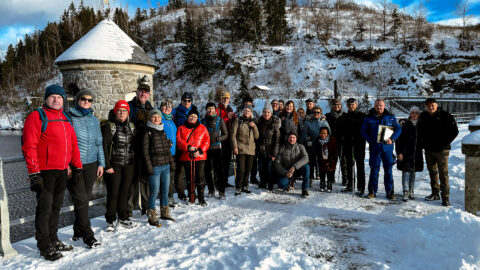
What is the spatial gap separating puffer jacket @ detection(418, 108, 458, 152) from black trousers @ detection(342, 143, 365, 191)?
1.09 m

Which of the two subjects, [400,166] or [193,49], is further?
[193,49]

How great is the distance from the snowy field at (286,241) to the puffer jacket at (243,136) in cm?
126

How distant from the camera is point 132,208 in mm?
4770

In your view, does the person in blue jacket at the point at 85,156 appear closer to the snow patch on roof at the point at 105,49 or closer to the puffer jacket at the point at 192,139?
the puffer jacket at the point at 192,139

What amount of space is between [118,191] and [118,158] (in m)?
0.49

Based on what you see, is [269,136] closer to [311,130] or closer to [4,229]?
[311,130]

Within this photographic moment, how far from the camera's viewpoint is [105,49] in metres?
11.5

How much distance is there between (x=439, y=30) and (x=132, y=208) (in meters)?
58.9

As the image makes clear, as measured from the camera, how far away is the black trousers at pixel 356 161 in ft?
19.7

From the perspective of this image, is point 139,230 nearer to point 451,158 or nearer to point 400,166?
point 400,166

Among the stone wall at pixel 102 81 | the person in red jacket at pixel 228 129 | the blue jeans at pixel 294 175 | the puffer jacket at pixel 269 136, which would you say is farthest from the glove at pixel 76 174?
the stone wall at pixel 102 81

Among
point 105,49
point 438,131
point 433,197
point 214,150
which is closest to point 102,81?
point 105,49

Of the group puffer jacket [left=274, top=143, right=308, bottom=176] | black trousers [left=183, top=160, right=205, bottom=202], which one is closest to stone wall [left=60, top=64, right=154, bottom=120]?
black trousers [left=183, top=160, right=205, bottom=202]

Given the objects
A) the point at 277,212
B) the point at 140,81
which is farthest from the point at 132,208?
the point at 140,81
